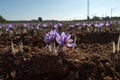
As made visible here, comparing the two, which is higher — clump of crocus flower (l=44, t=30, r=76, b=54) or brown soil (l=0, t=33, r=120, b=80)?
clump of crocus flower (l=44, t=30, r=76, b=54)

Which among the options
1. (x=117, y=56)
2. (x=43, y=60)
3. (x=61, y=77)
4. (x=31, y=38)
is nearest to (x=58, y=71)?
(x=61, y=77)

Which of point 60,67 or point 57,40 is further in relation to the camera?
point 57,40

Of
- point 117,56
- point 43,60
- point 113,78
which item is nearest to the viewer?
point 113,78

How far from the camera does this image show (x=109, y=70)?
3686 mm

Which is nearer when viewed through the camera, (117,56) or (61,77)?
(61,77)

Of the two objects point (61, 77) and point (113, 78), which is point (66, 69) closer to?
point (61, 77)

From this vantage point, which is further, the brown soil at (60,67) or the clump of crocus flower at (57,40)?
the clump of crocus flower at (57,40)

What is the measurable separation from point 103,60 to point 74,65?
0.46 meters

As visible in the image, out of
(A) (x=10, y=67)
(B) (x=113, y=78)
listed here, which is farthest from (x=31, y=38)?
(B) (x=113, y=78)

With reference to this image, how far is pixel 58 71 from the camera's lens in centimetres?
363

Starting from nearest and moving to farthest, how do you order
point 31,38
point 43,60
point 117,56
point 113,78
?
point 113,78
point 43,60
point 117,56
point 31,38

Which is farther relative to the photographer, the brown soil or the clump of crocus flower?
the clump of crocus flower

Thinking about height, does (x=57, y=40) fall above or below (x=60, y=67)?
above

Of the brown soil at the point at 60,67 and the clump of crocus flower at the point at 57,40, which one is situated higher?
the clump of crocus flower at the point at 57,40
